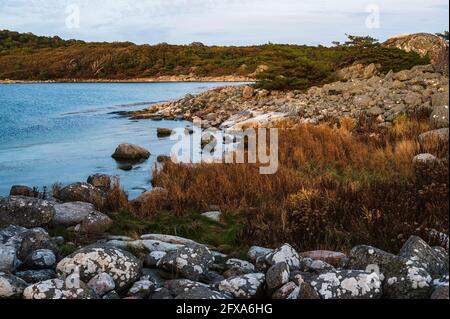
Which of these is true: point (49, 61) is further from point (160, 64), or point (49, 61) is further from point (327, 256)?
point (327, 256)

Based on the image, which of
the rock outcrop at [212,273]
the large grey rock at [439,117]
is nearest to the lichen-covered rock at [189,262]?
the rock outcrop at [212,273]

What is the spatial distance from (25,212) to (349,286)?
4872 mm

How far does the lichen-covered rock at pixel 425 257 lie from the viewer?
472 centimetres

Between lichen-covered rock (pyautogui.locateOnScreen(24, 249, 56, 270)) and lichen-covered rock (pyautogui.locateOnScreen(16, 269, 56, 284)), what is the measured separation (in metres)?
0.13

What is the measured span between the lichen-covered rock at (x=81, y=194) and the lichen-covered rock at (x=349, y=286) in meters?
5.35

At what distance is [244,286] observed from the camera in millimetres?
4875

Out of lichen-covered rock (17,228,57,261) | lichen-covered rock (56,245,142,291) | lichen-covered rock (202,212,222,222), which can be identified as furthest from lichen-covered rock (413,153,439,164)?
lichen-covered rock (17,228,57,261)

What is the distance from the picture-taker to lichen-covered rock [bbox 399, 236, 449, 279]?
15.5 feet

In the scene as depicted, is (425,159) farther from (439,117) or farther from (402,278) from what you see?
(402,278)

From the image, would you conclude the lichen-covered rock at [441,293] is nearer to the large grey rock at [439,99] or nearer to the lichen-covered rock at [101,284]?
the lichen-covered rock at [101,284]

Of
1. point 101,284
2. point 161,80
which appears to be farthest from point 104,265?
point 161,80

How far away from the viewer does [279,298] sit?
4.71 meters

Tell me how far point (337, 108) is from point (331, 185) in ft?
32.5
